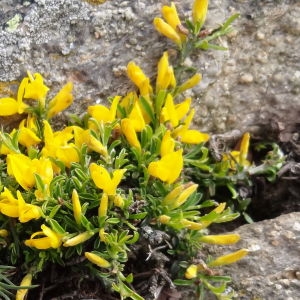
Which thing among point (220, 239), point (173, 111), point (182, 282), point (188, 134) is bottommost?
point (182, 282)

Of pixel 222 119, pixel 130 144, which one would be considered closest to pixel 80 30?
pixel 130 144

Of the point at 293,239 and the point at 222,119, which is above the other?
the point at 222,119

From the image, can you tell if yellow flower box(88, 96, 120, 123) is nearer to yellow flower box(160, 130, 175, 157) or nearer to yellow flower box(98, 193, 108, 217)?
yellow flower box(160, 130, 175, 157)

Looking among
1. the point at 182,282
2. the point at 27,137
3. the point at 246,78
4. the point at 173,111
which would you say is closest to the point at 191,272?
the point at 182,282

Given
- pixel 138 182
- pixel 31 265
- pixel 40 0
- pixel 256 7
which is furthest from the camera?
pixel 256 7

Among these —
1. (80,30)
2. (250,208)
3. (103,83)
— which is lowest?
(250,208)

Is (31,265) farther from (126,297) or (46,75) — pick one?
(46,75)

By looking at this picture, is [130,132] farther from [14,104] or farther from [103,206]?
[14,104]

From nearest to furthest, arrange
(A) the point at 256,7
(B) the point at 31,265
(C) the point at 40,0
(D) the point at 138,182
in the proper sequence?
(B) the point at 31,265, (D) the point at 138,182, (C) the point at 40,0, (A) the point at 256,7
